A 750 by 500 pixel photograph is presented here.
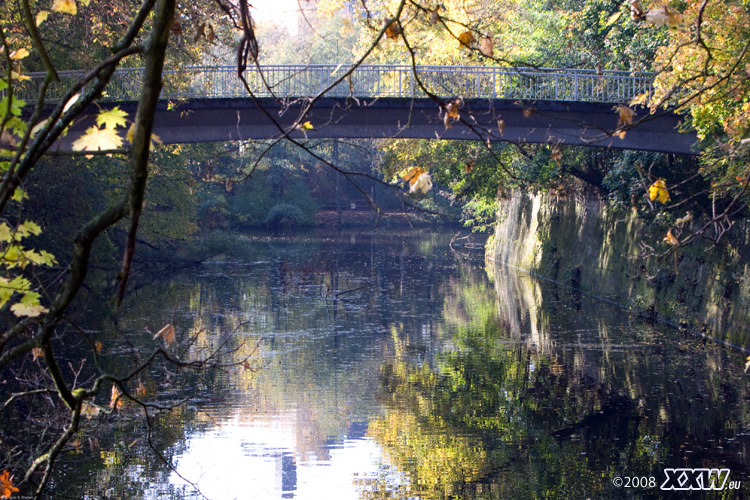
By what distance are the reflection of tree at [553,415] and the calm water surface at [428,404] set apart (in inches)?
1.4

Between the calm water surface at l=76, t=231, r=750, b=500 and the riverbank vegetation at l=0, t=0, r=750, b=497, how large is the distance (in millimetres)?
1183

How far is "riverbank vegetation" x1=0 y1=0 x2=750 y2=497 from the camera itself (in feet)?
8.84

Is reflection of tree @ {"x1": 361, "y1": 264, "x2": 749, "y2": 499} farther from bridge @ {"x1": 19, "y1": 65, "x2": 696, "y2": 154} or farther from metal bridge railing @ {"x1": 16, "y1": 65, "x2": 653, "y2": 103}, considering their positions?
metal bridge railing @ {"x1": 16, "y1": 65, "x2": 653, "y2": 103}

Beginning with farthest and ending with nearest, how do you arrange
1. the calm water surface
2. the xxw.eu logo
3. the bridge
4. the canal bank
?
the bridge → the canal bank → the calm water surface → the xxw.eu logo

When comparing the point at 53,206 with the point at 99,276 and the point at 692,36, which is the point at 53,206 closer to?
the point at 99,276

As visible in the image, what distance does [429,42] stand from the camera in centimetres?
3189

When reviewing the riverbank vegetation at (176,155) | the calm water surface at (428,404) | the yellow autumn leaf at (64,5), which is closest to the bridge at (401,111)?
the riverbank vegetation at (176,155)

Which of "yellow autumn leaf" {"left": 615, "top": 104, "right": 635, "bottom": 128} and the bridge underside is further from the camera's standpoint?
the bridge underside

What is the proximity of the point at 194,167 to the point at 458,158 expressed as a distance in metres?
20.5

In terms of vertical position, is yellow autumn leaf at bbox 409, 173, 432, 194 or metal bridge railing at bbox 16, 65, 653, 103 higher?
metal bridge railing at bbox 16, 65, 653, 103

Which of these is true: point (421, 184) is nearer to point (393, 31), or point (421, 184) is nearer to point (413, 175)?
point (413, 175)

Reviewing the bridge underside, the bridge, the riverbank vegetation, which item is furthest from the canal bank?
the bridge

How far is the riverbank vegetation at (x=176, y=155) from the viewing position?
2.70 meters

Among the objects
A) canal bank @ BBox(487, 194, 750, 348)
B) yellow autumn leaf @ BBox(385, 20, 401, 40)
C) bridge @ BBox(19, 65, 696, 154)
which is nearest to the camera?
yellow autumn leaf @ BBox(385, 20, 401, 40)
